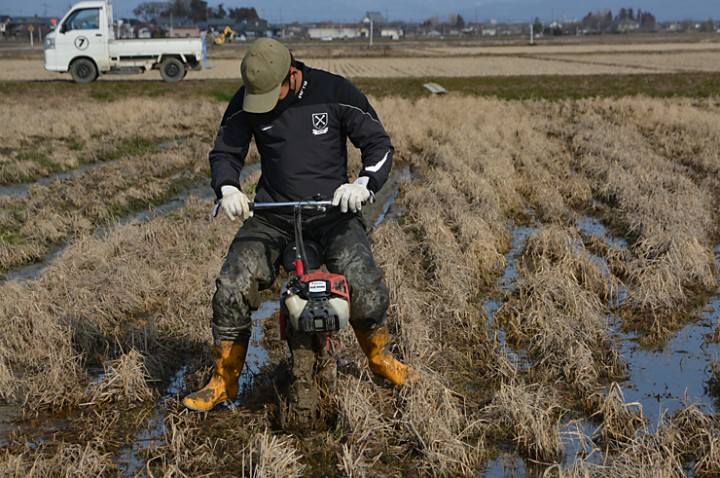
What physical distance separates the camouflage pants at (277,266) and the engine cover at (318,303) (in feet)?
0.82

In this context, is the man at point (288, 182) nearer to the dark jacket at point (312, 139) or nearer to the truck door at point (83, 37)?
the dark jacket at point (312, 139)

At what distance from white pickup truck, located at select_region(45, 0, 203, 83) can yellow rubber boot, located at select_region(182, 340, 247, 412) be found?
26.1 m

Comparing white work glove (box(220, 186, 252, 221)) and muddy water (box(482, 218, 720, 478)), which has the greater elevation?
white work glove (box(220, 186, 252, 221))

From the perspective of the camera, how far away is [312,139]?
4363 mm

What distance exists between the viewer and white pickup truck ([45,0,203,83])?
2809 centimetres

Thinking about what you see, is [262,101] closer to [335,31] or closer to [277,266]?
[277,266]

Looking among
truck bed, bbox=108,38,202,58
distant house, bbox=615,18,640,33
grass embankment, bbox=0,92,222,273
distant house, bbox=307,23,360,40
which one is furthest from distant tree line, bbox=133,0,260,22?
grass embankment, bbox=0,92,222,273

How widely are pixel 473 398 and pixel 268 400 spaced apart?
1165mm

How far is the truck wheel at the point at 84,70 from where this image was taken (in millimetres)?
28531

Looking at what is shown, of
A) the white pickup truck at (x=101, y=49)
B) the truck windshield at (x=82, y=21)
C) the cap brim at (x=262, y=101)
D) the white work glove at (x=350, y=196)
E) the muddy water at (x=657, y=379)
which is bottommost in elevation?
the muddy water at (x=657, y=379)

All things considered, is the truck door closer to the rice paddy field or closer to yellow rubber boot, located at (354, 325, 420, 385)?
the rice paddy field

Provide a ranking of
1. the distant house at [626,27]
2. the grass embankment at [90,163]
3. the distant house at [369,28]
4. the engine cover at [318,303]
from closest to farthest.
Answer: the engine cover at [318,303] → the grass embankment at [90,163] → the distant house at [369,28] → the distant house at [626,27]

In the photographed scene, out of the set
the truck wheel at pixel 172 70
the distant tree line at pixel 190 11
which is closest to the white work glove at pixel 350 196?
the truck wheel at pixel 172 70

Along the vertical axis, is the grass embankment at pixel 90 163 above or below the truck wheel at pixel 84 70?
below
